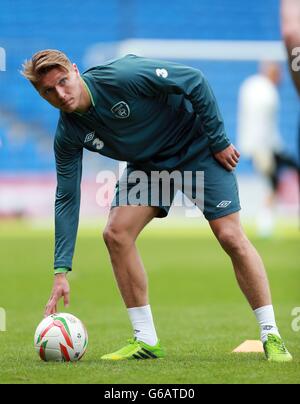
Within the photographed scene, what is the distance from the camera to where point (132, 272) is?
6180mm

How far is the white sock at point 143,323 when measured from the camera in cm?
626

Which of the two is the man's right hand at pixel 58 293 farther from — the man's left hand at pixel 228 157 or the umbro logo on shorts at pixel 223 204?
the man's left hand at pixel 228 157

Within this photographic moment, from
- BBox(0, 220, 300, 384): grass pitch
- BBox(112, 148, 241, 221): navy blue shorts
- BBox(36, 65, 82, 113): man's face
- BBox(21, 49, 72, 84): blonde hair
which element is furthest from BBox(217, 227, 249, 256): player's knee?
BBox(21, 49, 72, 84): blonde hair

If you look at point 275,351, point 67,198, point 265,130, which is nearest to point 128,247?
point 67,198

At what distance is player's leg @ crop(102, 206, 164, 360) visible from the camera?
6.11 m

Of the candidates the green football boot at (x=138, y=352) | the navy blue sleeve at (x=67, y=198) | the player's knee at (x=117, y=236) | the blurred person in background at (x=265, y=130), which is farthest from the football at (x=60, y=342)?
the blurred person in background at (x=265, y=130)

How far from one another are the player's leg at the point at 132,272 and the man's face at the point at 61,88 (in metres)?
0.82

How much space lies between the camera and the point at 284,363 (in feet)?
18.6

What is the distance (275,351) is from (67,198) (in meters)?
1.64

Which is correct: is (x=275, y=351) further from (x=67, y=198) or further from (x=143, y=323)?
(x=67, y=198)

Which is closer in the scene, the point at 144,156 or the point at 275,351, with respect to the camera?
the point at 275,351

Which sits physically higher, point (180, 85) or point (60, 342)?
point (180, 85)

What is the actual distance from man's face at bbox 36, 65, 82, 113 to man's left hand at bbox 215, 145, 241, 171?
955 millimetres

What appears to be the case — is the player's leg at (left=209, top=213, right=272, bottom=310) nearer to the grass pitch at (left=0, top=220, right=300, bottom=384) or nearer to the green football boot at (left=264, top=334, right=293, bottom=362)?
the green football boot at (left=264, top=334, right=293, bottom=362)
